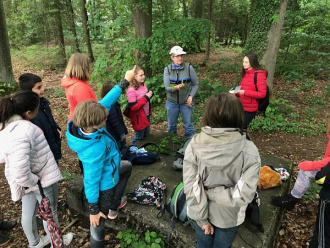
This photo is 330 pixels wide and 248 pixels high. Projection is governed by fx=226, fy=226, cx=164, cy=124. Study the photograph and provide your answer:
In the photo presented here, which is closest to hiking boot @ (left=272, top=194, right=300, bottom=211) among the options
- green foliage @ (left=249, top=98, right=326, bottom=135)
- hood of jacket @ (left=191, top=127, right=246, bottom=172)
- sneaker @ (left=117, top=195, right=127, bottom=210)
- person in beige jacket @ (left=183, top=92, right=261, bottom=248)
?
person in beige jacket @ (left=183, top=92, right=261, bottom=248)

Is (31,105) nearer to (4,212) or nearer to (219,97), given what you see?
(219,97)

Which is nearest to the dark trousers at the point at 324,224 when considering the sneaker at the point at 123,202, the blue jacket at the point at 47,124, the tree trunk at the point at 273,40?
the sneaker at the point at 123,202

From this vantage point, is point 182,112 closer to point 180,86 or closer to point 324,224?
point 180,86

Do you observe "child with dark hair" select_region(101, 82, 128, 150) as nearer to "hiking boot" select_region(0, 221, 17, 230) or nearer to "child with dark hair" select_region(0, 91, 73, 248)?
"child with dark hair" select_region(0, 91, 73, 248)

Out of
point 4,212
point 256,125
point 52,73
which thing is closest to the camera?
point 4,212

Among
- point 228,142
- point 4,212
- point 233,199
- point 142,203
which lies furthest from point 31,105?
point 4,212

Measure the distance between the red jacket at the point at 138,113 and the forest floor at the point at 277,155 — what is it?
1712mm

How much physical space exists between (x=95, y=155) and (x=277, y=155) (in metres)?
4.58

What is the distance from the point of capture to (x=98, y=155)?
219 centimetres

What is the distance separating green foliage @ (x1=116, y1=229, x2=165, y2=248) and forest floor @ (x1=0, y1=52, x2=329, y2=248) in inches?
8.9

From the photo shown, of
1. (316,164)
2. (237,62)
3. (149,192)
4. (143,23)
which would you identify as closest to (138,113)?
(149,192)

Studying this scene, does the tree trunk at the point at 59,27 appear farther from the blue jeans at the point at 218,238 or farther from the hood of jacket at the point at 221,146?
the blue jeans at the point at 218,238

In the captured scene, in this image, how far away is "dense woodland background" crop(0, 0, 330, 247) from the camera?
580cm

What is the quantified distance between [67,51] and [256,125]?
526 inches
